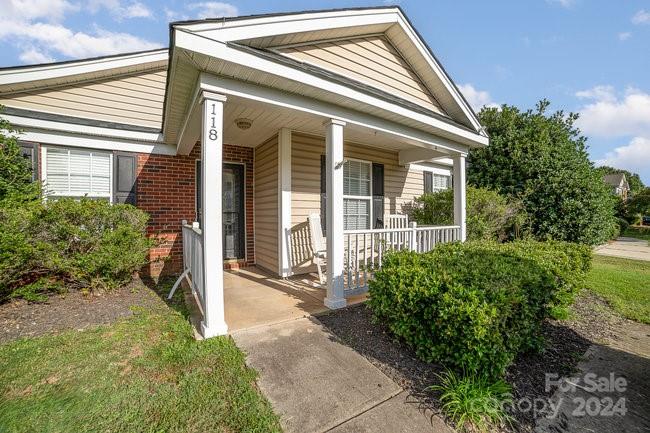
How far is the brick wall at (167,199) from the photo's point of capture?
5.68 metres

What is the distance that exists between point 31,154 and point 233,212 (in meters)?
3.37

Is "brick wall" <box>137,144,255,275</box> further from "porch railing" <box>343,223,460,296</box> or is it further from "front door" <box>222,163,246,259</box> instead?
"porch railing" <box>343,223,460,296</box>

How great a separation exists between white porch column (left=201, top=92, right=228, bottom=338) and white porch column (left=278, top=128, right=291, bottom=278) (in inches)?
93.2

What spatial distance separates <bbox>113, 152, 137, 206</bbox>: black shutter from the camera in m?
5.41

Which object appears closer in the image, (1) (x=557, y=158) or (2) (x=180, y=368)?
(2) (x=180, y=368)

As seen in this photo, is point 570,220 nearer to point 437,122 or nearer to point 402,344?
point 437,122

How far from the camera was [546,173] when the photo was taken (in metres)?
8.57

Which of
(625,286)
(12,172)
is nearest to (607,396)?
(625,286)

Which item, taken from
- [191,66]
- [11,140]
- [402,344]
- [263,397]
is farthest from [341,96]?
[11,140]

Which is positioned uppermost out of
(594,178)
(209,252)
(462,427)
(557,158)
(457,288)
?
(557,158)

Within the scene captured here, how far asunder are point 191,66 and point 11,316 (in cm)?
370

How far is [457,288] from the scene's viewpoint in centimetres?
233

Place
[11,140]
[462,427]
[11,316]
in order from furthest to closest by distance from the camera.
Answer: [11,140]
[11,316]
[462,427]

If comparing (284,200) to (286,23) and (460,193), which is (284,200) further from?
(460,193)
